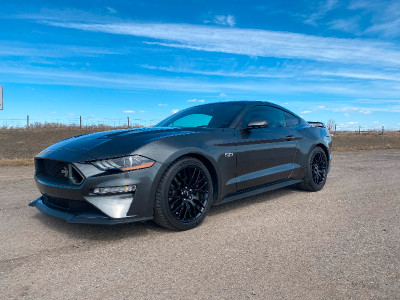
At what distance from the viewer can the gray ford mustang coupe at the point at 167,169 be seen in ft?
9.88

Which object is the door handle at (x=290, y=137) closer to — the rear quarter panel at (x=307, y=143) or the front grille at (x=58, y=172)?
the rear quarter panel at (x=307, y=143)

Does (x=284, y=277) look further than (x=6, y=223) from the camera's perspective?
No

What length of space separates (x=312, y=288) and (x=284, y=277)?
0.22 metres

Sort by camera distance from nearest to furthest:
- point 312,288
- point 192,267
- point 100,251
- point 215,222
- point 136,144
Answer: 1. point 312,288
2. point 192,267
3. point 100,251
4. point 136,144
5. point 215,222

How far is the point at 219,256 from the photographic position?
2736 mm

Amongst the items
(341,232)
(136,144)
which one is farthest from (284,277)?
(136,144)

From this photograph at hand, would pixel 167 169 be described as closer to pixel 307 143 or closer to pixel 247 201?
pixel 247 201

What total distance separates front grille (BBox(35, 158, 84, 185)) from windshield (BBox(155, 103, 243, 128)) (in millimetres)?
1747

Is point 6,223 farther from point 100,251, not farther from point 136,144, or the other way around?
point 136,144

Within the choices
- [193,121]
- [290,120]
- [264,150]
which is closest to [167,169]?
[193,121]

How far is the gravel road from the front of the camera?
2.20 m

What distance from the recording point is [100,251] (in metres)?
2.89

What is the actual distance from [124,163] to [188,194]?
2.50 ft

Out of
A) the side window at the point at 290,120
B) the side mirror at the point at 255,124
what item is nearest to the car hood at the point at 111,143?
the side mirror at the point at 255,124
